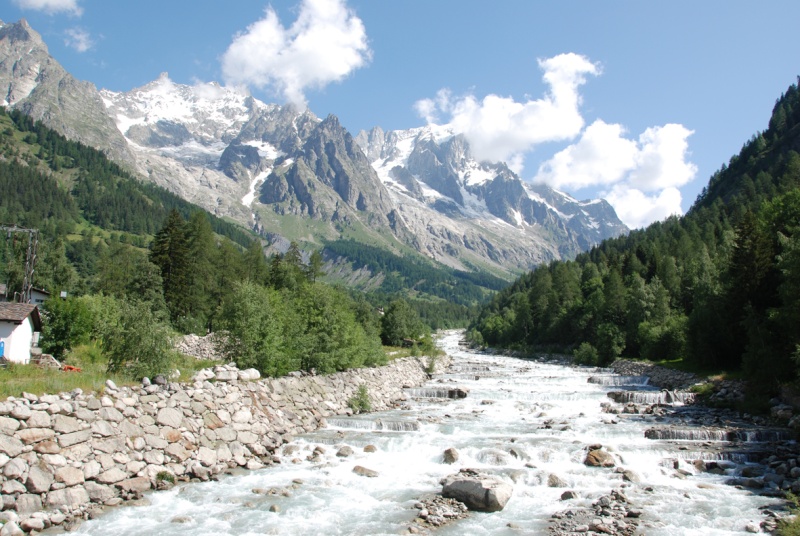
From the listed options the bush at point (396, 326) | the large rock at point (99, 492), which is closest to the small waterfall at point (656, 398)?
the large rock at point (99, 492)

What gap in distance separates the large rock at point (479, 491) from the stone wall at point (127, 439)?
32.7 ft

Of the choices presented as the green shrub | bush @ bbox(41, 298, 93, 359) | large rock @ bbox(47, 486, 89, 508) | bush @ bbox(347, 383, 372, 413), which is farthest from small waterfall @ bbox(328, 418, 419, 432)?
the green shrub

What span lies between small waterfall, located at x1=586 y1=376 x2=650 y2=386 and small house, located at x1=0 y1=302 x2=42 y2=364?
5366 centimetres

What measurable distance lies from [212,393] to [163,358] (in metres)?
3.38

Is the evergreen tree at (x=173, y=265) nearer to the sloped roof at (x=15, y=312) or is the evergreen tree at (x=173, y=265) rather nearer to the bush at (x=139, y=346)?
the sloped roof at (x=15, y=312)

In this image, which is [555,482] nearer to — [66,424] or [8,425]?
[66,424]

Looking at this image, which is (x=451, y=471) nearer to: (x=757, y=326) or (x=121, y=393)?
(x=121, y=393)

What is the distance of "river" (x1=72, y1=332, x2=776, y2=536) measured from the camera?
18141 millimetres

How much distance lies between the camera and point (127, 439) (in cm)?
2242

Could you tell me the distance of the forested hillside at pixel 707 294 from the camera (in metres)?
37.5

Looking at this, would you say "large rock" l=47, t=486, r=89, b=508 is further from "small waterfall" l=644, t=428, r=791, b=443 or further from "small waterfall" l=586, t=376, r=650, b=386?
"small waterfall" l=586, t=376, r=650, b=386

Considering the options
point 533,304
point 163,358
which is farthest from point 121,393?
point 533,304

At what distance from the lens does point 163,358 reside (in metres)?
28.7

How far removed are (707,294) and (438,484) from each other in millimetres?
51019
